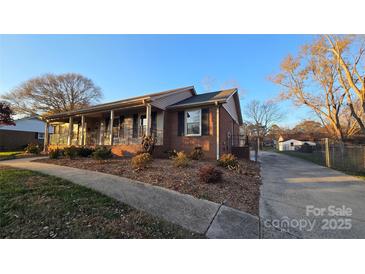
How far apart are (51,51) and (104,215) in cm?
685

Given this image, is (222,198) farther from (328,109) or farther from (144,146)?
(328,109)

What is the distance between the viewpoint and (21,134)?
76.9ft

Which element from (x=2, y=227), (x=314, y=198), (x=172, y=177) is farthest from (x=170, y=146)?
(x=2, y=227)

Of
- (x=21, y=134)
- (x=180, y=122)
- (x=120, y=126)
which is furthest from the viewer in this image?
(x=21, y=134)

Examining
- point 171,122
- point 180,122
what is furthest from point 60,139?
point 180,122

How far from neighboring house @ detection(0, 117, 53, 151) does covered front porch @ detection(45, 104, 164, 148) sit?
11.3m

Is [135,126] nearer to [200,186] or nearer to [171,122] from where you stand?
[171,122]

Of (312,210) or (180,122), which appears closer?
(312,210)

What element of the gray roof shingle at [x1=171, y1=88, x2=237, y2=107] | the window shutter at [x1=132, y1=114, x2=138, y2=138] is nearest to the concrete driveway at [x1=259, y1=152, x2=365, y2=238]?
the gray roof shingle at [x1=171, y1=88, x2=237, y2=107]

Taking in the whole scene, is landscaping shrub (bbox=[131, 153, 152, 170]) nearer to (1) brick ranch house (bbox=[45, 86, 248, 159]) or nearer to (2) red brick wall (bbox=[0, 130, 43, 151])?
(1) brick ranch house (bbox=[45, 86, 248, 159])

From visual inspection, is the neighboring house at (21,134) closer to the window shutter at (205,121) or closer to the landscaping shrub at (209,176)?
the window shutter at (205,121)

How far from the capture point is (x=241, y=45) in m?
7.37

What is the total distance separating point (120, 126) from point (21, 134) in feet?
66.9

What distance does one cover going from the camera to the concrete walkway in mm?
3153
